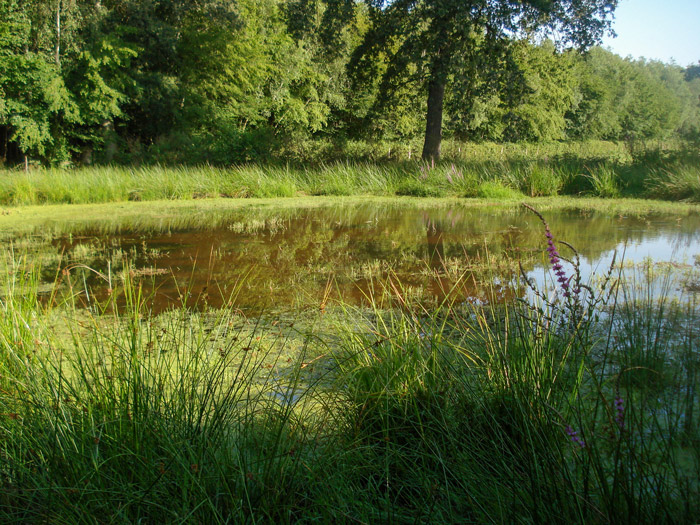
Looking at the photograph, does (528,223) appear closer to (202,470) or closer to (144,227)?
(144,227)

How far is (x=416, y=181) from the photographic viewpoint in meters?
13.4

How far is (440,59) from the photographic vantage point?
1490 cm

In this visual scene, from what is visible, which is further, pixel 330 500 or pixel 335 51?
pixel 335 51

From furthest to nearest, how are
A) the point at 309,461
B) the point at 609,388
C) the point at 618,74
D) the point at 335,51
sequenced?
1. the point at 618,74
2. the point at 335,51
3. the point at 609,388
4. the point at 309,461

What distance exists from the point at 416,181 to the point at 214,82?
48.0 feet

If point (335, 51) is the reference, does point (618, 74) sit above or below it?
above

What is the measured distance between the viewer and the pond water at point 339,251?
4.90m

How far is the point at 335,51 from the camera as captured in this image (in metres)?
16.4

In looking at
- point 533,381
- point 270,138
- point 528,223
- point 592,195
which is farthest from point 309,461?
point 270,138

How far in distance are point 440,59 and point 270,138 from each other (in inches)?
406

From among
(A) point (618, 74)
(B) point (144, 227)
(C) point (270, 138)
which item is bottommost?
(B) point (144, 227)

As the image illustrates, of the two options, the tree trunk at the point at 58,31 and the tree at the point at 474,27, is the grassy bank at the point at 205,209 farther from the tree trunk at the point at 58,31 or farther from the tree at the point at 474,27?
the tree trunk at the point at 58,31

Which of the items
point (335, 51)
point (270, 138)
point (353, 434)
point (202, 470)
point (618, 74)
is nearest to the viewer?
point (202, 470)

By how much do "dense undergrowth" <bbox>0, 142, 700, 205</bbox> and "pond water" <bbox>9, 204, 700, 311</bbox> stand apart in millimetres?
2562
